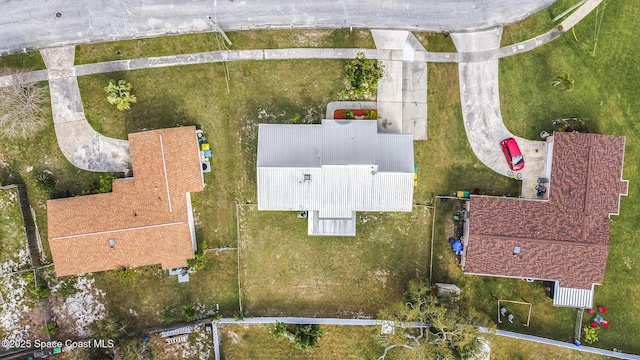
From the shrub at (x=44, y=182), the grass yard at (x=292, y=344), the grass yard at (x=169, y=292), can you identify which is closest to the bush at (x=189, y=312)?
the grass yard at (x=169, y=292)

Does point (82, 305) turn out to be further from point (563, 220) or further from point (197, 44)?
point (563, 220)

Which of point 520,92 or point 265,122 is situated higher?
point 520,92

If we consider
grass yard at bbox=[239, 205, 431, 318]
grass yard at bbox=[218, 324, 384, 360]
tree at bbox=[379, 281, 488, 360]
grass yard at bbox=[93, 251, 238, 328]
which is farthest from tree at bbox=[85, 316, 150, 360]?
tree at bbox=[379, 281, 488, 360]

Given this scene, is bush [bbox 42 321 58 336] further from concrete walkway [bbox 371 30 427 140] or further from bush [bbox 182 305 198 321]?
concrete walkway [bbox 371 30 427 140]

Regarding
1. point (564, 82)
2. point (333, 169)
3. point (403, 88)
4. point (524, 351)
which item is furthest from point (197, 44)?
point (524, 351)

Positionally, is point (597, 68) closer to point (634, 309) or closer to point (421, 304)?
point (634, 309)

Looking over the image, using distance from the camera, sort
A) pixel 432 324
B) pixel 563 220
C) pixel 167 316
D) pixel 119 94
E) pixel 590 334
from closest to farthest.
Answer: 1. pixel 119 94
2. pixel 563 220
3. pixel 432 324
4. pixel 167 316
5. pixel 590 334

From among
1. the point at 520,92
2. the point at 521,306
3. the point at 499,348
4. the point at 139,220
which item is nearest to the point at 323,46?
the point at 520,92
